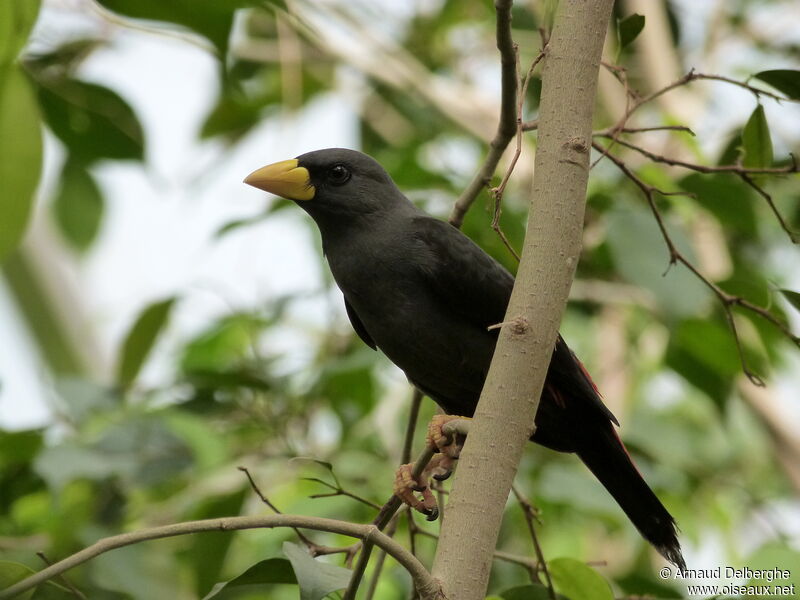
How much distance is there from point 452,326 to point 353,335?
4.48 feet

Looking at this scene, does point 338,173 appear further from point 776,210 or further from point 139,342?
point 776,210

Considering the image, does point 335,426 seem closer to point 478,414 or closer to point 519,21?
point 519,21

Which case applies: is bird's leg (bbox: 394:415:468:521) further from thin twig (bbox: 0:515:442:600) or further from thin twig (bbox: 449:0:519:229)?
thin twig (bbox: 449:0:519:229)

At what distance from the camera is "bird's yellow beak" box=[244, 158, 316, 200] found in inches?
109

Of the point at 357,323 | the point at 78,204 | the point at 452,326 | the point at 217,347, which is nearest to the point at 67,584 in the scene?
the point at 452,326

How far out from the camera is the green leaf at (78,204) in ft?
12.2

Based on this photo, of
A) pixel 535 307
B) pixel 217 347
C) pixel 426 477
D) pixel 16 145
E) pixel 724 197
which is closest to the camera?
pixel 535 307

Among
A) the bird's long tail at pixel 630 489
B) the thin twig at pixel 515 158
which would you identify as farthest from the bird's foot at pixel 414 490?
the bird's long tail at pixel 630 489

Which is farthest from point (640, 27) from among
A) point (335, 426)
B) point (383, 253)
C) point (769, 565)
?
point (335, 426)

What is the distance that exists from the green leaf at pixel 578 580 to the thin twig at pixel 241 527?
55 centimetres

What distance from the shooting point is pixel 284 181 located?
277 centimetres

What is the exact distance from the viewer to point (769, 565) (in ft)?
6.48

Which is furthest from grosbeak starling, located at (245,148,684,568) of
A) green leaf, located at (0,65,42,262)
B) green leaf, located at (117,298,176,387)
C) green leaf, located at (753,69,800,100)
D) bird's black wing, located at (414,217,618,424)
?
green leaf, located at (0,65,42,262)

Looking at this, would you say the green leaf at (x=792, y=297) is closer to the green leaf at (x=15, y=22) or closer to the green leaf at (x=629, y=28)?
the green leaf at (x=629, y=28)
